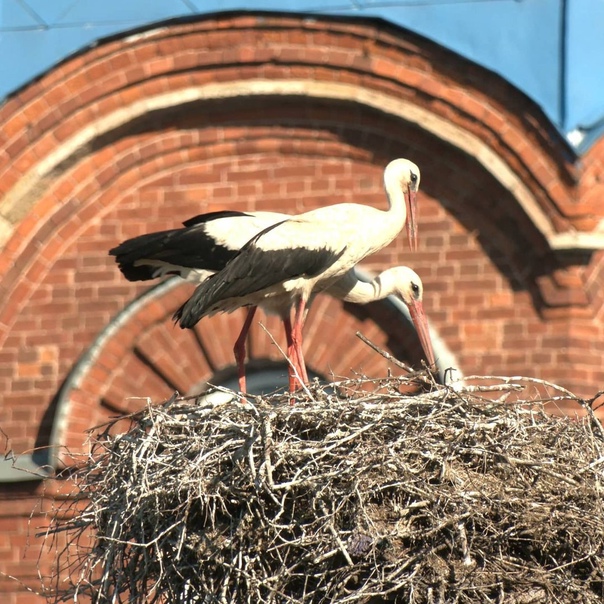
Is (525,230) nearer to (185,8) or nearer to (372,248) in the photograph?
(372,248)

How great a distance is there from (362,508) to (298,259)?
2.24m

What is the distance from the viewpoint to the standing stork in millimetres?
9836

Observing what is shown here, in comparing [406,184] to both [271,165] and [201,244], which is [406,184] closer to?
[201,244]

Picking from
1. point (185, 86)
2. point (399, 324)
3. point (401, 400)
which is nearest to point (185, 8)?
point (185, 86)

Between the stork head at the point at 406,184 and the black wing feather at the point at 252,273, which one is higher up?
the stork head at the point at 406,184

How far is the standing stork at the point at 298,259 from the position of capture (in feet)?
32.3

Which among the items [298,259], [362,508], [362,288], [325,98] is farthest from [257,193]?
[362,508]

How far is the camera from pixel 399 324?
1162 centimetres

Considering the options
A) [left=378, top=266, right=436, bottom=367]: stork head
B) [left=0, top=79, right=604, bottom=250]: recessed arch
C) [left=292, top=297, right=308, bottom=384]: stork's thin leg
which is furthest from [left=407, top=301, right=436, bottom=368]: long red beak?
[left=0, top=79, right=604, bottom=250]: recessed arch

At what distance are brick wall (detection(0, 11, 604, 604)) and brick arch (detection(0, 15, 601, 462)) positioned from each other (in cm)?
1


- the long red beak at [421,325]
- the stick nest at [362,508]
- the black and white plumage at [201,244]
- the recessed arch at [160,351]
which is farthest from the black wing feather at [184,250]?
the stick nest at [362,508]

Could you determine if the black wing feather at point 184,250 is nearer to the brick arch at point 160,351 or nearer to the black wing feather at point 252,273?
the black wing feather at point 252,273

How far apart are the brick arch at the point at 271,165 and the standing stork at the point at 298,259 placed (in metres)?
1.14

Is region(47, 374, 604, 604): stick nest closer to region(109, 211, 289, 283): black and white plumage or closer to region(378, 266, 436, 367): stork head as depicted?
region(109, 211, 289, 283): black and white plumage
